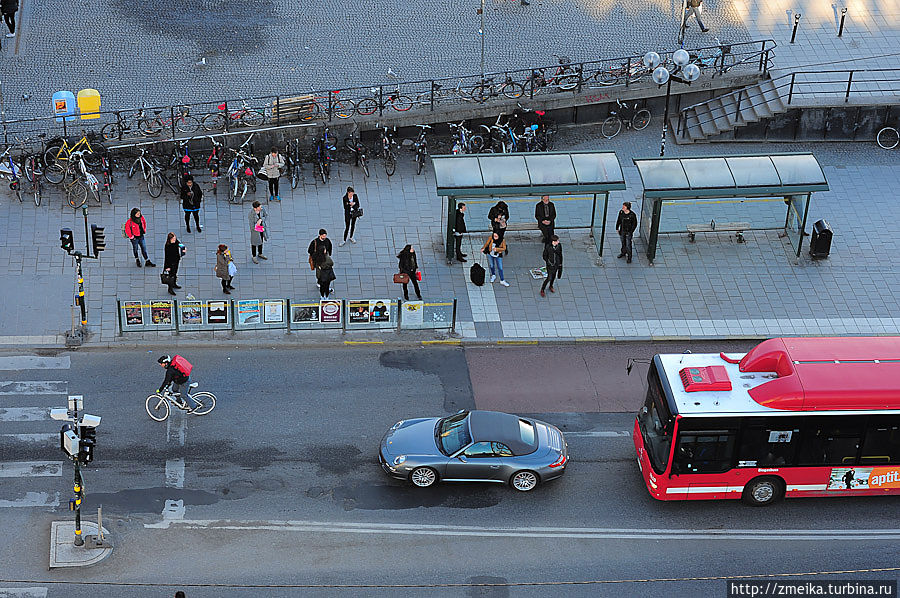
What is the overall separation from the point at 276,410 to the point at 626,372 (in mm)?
7928

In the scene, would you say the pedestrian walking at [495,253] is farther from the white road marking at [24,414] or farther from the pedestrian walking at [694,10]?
the pedestrian walking at [694,10]

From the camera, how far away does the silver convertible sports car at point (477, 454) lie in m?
23.2

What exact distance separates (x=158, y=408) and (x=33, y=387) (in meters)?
3.00

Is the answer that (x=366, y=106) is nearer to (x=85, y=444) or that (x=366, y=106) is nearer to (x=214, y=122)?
(x=214, y=122)

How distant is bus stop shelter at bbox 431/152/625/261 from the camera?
3120 centimetres

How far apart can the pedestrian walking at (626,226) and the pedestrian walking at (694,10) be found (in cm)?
1006

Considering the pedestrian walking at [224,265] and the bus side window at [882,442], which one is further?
the pedestrian walking at [224,265]

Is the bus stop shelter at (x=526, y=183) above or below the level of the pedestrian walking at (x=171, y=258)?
above

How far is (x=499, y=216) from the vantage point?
102 feet

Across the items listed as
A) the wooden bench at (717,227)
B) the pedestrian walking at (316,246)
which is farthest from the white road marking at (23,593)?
the wooden bench at (717,227)

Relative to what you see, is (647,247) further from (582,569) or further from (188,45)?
(188,45)

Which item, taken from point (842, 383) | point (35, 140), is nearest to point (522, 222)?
point (842, 383)

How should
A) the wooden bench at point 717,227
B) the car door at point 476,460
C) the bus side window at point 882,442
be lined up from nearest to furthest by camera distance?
the bus side window at point 882,442
the car door at point 476,460
the wooden bench at point 717,227

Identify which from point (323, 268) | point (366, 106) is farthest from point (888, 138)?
point (323, 268)
